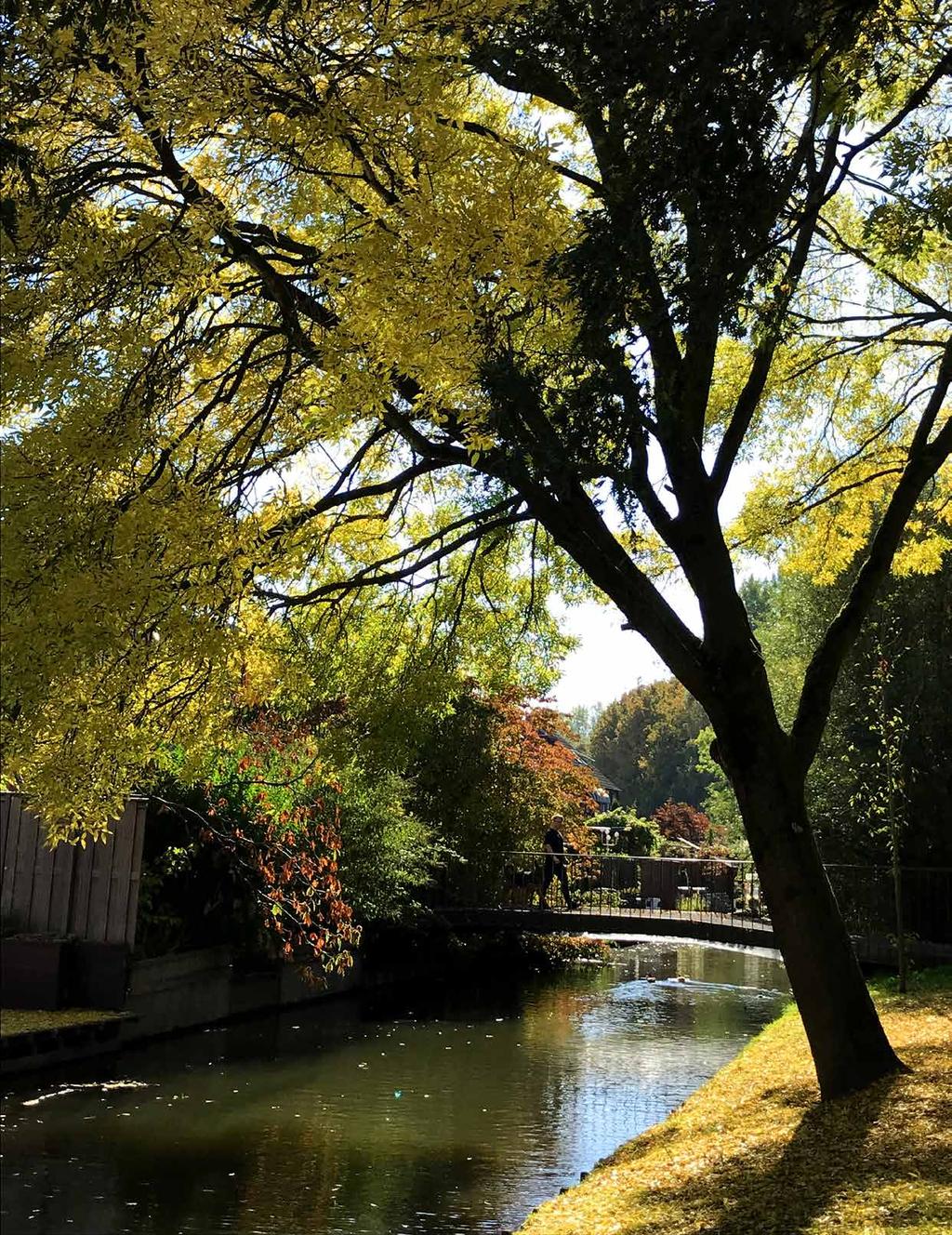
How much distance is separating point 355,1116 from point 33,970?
3976 millimetres

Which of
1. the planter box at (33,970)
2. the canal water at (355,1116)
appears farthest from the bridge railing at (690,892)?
the planter box at (33,970)

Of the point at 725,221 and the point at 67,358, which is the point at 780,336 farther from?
the point at 67,358

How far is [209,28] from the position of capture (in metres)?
4.90

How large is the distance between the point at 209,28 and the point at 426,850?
14.9m

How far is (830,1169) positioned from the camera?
6133mm

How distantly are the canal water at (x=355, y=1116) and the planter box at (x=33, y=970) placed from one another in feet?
3.58

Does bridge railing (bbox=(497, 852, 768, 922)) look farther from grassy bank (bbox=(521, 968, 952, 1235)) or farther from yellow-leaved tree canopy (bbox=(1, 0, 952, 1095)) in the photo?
yellow-leaved tree canopy (bbox=(1, 0, 952, 1095))

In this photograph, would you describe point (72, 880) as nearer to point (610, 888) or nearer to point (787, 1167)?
point (787, 1167)

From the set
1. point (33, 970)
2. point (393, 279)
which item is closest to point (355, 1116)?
point (33, 970)

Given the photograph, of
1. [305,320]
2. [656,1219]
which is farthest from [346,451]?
[656,1219]

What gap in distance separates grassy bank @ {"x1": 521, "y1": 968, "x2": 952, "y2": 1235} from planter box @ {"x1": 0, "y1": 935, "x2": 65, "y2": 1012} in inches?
257

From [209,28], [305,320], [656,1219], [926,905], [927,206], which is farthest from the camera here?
[926,905]

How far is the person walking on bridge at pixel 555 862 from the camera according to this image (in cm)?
2061

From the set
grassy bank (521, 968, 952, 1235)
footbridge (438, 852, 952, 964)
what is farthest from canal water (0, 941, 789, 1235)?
footbridge (438, 852, 952, 964)
